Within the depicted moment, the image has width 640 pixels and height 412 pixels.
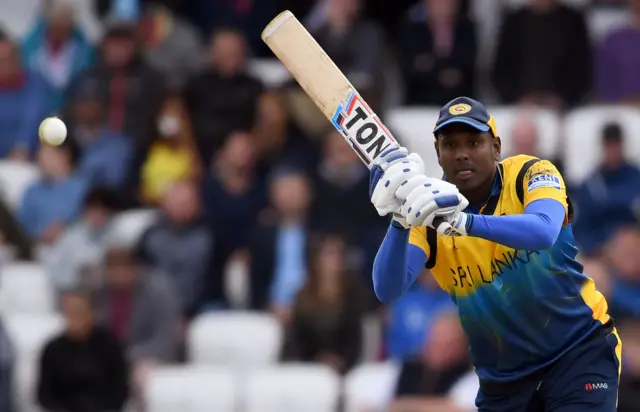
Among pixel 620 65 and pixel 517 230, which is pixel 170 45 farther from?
pixel 517 230

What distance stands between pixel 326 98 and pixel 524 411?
1335 mm

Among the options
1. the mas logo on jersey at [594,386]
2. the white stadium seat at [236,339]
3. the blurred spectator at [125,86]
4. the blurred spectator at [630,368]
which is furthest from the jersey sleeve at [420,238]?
the blurred spectator at [125,86]

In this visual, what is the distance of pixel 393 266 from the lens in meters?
4.65

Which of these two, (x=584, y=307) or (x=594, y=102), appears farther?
(x=594, y=102)

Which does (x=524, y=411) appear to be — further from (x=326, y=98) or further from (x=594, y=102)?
(x=594, y=102)

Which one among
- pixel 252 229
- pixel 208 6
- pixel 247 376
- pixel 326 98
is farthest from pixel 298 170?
pixel 326 98

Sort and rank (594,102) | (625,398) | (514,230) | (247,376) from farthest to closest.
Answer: (594,102) < (247,376) < (625,398) < (514,230)

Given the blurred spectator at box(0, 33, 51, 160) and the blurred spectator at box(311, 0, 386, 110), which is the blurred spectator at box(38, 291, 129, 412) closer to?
the blurred spectator at box(0, 33, 51, 160)

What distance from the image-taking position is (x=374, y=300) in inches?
366

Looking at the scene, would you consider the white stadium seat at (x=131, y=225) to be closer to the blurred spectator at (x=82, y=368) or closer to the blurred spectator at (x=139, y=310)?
the blurred spectator at (x=139, y=310)

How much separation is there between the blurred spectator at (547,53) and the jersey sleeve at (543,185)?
5.70 metres

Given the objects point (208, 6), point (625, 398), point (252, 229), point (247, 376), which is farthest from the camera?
point (208, 6)

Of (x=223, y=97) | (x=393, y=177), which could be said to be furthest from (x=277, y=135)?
(x=393, y=177)

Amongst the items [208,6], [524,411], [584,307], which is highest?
[208,6]
